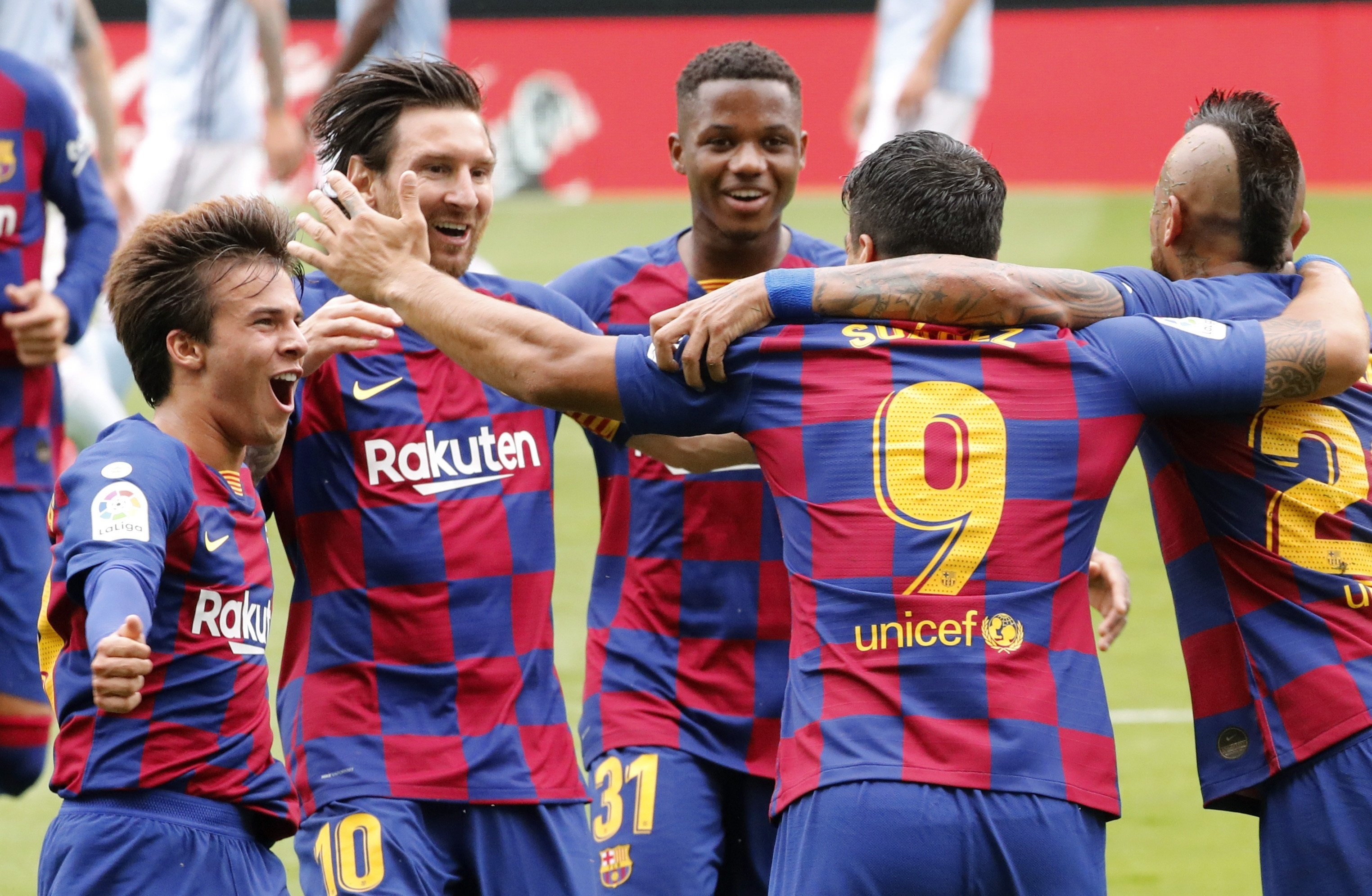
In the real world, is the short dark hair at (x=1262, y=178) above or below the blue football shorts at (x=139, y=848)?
above

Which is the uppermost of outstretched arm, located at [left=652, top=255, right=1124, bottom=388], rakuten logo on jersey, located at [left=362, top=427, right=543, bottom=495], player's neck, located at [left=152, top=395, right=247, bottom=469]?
outstretched arm, located at [left=652, top=255, right=1124, bottom=388]

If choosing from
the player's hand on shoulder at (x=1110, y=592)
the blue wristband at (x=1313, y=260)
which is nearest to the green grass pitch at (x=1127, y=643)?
the player's hand on shoulder at (x=1110, y=592)

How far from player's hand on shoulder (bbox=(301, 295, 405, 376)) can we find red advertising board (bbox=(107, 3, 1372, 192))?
16371mm

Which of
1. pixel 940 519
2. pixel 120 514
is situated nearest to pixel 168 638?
pixel 120 514

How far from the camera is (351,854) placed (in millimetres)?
3629

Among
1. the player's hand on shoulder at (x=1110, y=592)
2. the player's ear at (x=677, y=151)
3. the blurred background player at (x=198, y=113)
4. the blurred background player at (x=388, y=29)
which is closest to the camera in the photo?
the player's hand on shoulder at (x=1110, y=592)

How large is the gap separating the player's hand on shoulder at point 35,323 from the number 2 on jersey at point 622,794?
101 inches

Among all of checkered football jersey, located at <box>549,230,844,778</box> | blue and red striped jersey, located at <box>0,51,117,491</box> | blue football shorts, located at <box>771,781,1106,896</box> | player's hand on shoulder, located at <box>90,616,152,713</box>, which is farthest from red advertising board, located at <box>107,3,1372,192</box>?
blue football shorts, located at <box>771,781,1106,896</box>

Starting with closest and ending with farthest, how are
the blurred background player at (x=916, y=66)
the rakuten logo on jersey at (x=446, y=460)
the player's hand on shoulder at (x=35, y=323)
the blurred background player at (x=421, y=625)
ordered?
1. the blurred background player at (x=421, y=625)
2. the rakuten logo on jersey at (x=446, y=460)
3. the player's hand on shoulder at (x=35, y=323)
4. the blurred background player at (x=916, y=66)

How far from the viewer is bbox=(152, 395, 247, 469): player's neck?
350 centimetres

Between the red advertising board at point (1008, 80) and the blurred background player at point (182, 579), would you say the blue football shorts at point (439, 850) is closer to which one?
the blurred background player at point (182, 579)

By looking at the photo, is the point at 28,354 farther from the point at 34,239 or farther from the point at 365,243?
the point at 365,243

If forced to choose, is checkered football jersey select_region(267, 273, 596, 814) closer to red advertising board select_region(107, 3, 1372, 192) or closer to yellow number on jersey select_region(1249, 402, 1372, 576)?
yellow number on jersey select_region(1249, 402, 1372, 576)

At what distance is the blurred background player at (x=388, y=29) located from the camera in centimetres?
859
